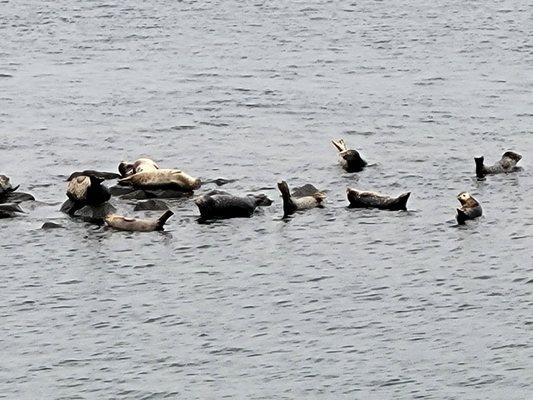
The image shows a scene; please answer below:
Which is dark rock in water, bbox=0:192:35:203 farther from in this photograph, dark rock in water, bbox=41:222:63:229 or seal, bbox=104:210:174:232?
seal, bbox=104:210:174:232

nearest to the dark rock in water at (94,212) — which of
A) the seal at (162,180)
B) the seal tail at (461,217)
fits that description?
the seal at (162,180)

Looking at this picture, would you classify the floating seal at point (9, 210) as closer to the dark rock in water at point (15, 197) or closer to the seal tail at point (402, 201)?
the dark rock in water at point (15, 197)

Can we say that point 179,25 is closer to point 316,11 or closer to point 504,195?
point 316,11

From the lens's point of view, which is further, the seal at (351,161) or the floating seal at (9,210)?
the seal at (351,161)

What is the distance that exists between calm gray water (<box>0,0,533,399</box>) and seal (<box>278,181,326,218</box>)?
0.30 m

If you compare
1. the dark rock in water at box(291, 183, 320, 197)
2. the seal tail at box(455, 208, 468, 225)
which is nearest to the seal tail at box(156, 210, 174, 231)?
the dark rock in water at box(291, 183, 320, 197)

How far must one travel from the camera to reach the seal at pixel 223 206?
32.9 m

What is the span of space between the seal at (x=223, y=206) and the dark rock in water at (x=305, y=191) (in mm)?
1664

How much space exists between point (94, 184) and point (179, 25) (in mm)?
27968

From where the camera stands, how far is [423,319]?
2688 centimetres

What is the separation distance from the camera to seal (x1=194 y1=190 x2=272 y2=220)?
108 feet

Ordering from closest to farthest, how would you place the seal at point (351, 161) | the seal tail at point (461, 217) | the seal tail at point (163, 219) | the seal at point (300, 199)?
the seal tail at point (163, 219)
the seal tail at point (461, 217)
the seal at point (300, 199)
the seal at point (351, 161)

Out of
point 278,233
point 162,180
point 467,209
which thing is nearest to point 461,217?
point 467,209

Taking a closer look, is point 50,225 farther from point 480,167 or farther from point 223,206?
point 480,167
